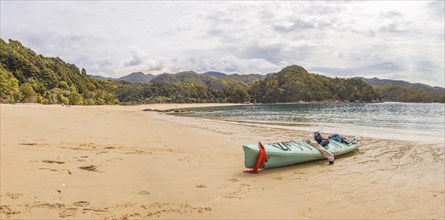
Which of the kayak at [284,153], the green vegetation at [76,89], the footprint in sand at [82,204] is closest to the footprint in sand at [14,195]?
the footprint in sand at [82,204]

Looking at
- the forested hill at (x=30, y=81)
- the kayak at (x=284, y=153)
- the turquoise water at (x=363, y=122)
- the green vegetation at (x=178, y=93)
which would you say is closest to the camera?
the kayak at (x=284, y=153)

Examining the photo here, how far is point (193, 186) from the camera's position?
24.6ft

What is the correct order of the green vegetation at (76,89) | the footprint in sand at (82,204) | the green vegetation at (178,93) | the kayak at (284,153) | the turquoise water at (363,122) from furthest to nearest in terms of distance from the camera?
the green vegetation at (178,93), the green vegetation at (76,89), the turquoise water at (363,122), the kayak at (284,153), the footprint in sand at (82,204)

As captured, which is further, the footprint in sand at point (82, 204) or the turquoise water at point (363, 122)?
the turquoise water at point (363, 122)

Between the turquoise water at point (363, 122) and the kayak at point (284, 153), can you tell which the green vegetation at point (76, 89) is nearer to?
the turquoise water at point (363, 122)

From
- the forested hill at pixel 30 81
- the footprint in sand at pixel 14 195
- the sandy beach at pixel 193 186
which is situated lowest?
the sandy beach at pixel 193 186

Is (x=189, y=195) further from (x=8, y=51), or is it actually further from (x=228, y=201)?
(x=8, y=51)

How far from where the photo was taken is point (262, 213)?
573 cm

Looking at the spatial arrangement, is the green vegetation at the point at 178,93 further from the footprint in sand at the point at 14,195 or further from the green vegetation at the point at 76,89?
the footprint in sand at the point at 14,195

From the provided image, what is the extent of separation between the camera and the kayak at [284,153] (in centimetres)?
951

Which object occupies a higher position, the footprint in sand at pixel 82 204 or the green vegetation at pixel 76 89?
the green vegetation at pixel 76 89

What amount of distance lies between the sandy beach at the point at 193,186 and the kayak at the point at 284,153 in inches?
12.0

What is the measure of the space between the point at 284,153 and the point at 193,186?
4.02 m

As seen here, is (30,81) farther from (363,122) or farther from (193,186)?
(193,186)
